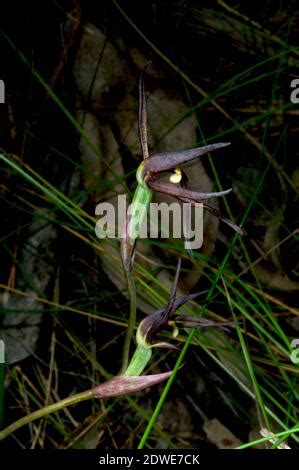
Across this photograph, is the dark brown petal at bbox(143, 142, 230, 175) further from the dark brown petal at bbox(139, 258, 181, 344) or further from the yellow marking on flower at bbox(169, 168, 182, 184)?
the dark brown petal at bbox(139, 258, 181, 344)

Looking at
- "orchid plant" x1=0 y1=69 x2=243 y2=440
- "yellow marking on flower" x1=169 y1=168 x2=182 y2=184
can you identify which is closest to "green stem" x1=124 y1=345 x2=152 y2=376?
"orchid plant" x1=0 y1=69 x2=243 y2=440

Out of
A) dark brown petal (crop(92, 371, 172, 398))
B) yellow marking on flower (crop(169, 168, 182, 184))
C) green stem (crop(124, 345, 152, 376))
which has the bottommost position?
dark brown petal (crop(92, 371, 172, 398))

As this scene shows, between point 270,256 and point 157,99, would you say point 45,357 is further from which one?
point 157,99

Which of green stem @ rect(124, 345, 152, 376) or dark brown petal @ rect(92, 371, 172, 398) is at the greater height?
green stem @ rect(124, 345, 152, 376)

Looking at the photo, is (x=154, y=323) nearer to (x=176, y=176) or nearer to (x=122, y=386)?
(x=122, y=386)

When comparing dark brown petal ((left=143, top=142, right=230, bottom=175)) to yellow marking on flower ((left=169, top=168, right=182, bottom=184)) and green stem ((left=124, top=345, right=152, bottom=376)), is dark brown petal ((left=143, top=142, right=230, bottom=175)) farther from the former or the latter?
green stem ((left=124, top=345, right=152, bottom=376))

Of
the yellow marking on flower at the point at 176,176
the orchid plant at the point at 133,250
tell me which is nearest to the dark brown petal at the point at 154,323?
the orchid plant at the point at 133,250

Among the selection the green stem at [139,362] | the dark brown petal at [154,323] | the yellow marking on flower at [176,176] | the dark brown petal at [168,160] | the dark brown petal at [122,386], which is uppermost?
the dark brown petal at [168,160]

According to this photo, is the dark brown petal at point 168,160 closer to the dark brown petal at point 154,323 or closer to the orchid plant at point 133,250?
Answer: the orchid plant at point 133,250

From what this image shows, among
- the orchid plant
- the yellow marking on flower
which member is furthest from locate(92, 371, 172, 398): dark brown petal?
the yellow marking on flower
